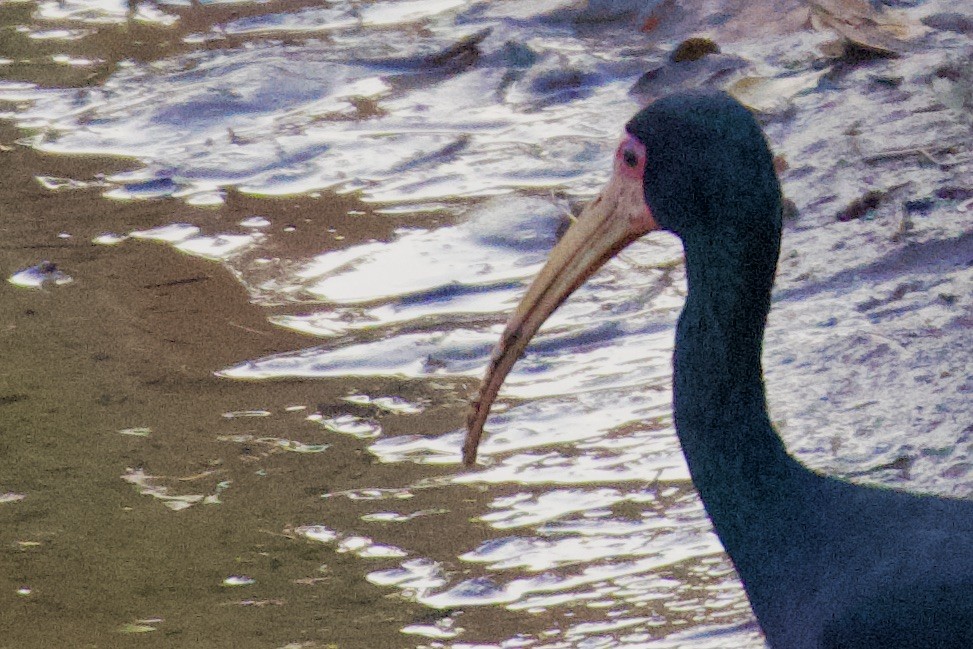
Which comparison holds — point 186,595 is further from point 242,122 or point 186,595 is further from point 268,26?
point 268,26

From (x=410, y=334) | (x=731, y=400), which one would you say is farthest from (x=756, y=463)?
(x=410, y=334)

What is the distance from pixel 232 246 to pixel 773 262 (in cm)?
331

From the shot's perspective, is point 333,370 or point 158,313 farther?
point 158,313

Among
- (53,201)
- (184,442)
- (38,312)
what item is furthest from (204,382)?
(53,201)

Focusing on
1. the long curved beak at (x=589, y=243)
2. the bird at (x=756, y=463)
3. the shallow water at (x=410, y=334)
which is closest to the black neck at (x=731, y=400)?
the bird at (x=756, y=463)

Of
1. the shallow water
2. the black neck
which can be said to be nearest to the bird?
the black neck

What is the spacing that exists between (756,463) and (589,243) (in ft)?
2.08

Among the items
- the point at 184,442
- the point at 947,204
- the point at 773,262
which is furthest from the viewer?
the point at 947,204

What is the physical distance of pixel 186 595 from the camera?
4.57 meters

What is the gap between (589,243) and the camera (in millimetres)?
3850

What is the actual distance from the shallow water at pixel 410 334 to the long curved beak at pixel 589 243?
2.43ft

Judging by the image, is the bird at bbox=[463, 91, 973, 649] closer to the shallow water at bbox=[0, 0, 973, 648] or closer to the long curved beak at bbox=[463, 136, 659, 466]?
the long curved beak at bbox=[463, 136, 659, 466]

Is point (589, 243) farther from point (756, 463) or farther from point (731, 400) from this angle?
point (756, 463)

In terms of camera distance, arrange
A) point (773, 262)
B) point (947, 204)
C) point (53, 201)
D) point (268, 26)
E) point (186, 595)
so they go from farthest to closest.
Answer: point (268, 26), point (53, 201), point (947, 204), point (186, 595), point (773, 262)
